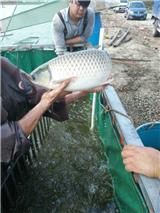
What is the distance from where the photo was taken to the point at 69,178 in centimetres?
374

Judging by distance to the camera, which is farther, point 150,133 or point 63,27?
point 63,27

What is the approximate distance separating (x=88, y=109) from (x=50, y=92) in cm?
305

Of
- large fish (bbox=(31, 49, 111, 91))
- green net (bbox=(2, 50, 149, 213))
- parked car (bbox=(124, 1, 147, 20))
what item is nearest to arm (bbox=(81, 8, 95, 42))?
Answer: green net (bbox=(2, 50, 149, 213))

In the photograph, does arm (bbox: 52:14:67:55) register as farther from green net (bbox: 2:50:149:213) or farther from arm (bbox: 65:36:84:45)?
green net (bbox: 2:50:149:213)

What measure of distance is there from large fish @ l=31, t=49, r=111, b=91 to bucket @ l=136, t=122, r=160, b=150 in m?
1.13

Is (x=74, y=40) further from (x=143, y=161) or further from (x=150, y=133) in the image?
(x=143, y=161)

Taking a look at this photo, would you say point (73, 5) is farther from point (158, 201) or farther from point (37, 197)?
point (158, 201)

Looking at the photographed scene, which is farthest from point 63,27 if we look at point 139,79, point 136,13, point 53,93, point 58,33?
point 136,13

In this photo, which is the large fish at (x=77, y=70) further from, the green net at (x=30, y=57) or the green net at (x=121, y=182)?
the green net at (x=30, y=57)

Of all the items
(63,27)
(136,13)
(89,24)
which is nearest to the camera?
(63,27)

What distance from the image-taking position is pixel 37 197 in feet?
11.4

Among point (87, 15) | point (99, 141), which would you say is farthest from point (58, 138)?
point (87, 15)

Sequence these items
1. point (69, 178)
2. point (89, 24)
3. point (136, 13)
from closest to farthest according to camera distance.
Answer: point (69, 178)
point (89, 24)
point (136, 13)

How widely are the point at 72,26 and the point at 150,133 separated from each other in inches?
77.2
